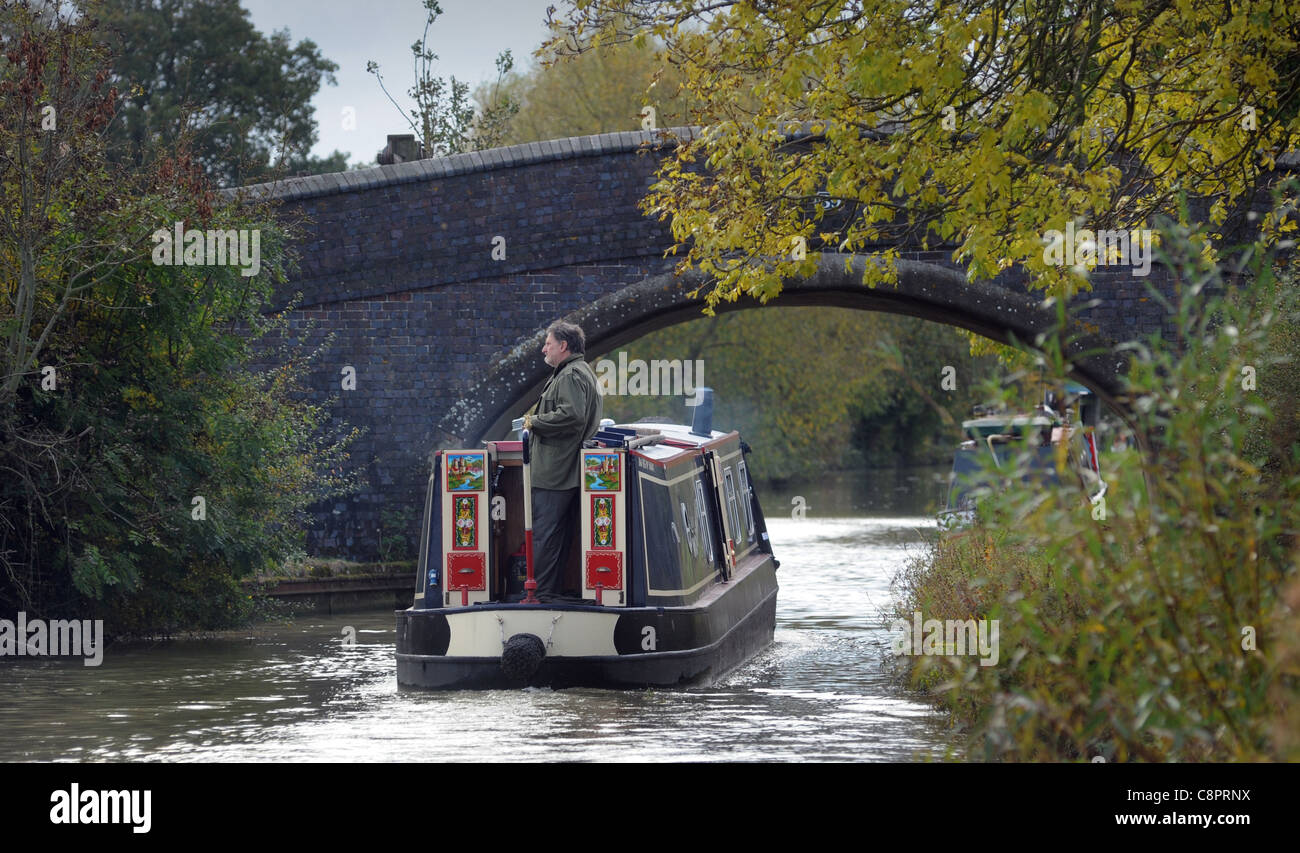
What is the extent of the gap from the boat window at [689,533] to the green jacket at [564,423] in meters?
0.96

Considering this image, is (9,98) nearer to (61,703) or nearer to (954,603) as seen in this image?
(61,703)

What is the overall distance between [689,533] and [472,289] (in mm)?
7179

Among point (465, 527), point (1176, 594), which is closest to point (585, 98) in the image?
point (465, 527)

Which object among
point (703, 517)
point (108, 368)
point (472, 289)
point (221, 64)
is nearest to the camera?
point (703, 517)

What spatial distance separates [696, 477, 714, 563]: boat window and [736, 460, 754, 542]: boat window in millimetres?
1919

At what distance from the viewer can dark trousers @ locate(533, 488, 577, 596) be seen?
9328 mm

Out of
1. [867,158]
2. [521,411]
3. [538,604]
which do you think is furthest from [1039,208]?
[521,411]

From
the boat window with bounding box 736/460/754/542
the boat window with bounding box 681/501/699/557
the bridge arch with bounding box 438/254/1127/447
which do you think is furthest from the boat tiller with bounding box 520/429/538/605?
the bridge arch with bounding box 438/254/1127/447

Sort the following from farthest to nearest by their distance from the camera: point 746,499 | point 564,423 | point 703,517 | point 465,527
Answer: point 746,499, point 703,517, point 465,527, point 564,423

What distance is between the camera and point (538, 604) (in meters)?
9.16

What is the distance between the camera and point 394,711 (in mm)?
8906

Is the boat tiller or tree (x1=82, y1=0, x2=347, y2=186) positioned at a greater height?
tree (x1=82, y1=0, x2=347, y2=186)

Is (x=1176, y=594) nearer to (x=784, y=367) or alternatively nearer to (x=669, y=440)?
(x=669, y=440)

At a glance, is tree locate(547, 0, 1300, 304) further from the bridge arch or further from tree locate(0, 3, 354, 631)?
the bridge arch
